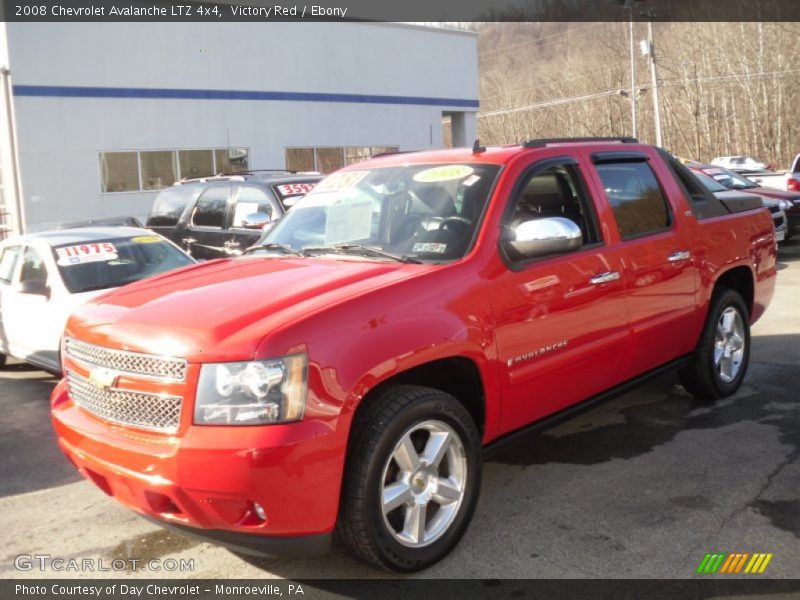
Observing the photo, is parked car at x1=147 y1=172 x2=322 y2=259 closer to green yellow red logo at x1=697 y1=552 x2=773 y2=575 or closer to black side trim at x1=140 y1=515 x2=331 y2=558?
black side trim at x1=140 y1=515 x2=331 y2=558

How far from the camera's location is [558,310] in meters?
4.10

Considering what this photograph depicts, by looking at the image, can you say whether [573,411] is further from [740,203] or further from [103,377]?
[740,203]

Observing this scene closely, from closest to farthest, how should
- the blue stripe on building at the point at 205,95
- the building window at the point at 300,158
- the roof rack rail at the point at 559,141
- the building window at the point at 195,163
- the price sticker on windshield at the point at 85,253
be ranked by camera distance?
the roof rack rail at the point at 559,141
the price sticker on windshield at the point at 85,253
the blue stripe on building at the point at 205,95
the building window at the point at 195,163
the building window at the point at 300,158

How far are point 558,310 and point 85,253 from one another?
4980 mm

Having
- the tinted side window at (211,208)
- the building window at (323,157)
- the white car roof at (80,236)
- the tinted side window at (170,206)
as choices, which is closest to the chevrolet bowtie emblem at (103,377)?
the white car roof at (80,236)

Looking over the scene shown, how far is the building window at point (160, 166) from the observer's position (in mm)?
22391

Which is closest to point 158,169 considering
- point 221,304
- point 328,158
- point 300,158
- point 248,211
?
point 300,158

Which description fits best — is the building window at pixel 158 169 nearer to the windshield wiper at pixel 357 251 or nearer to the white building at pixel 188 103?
the white building at pixel 188 103

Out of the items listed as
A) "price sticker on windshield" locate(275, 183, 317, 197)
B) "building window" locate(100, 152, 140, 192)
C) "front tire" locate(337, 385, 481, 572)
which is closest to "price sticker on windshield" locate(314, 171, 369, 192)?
"front tire" locate(337, 385, 481, 572)

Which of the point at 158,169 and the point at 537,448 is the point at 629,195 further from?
the point at 158,169

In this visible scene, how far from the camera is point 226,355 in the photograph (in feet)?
9.95

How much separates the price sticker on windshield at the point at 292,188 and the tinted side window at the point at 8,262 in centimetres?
297

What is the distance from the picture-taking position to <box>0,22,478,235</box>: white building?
20.9 m

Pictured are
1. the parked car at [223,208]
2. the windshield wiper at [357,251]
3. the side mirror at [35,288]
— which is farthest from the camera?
the parked car at [223,208]
